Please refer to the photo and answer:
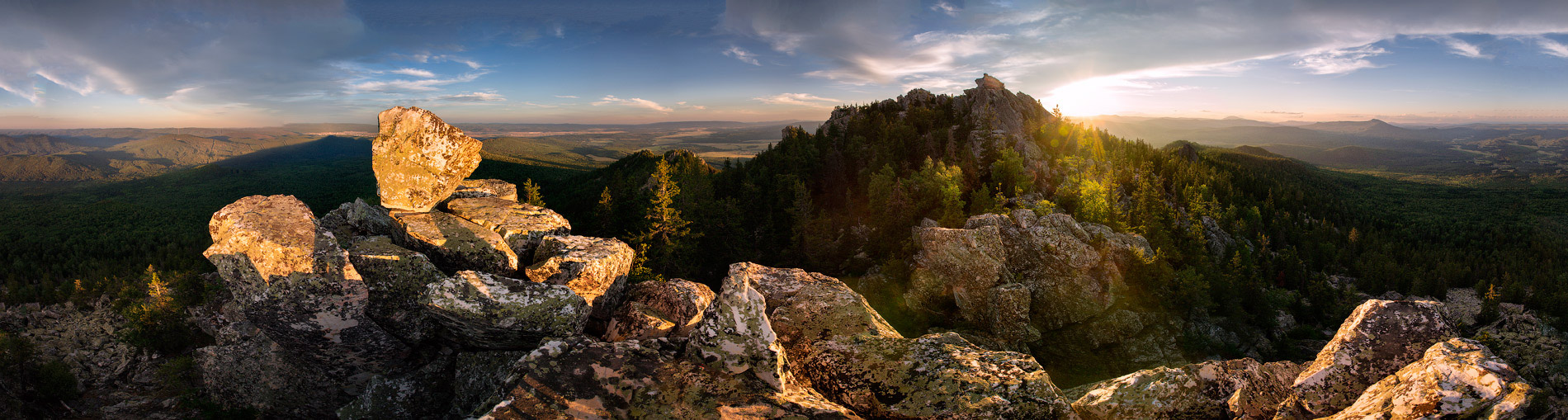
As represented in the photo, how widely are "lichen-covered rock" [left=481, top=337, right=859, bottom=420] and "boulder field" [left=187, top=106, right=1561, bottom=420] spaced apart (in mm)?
28

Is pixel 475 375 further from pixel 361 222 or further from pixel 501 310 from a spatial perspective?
pixel 361 222

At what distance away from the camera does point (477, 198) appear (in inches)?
607

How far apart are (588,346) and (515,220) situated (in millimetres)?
7279

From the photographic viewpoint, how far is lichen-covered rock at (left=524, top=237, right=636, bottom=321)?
37.4 ft

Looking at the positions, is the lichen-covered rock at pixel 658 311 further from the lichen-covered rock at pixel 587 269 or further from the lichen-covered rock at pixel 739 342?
the lichen-covered rock at pixel 739 342

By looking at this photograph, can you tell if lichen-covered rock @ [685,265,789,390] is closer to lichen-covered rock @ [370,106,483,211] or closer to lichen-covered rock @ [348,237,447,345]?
lichen-covered rock @ [348,237,447,345]

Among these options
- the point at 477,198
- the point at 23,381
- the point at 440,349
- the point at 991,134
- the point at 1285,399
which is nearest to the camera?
the point at 1285,399

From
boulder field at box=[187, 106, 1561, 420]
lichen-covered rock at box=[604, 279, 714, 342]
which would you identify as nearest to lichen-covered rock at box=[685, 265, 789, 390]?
boulder field at box=[187, 106, 1561, 420]

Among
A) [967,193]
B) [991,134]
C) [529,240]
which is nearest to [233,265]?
[529,240]

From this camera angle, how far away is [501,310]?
9.68 meters

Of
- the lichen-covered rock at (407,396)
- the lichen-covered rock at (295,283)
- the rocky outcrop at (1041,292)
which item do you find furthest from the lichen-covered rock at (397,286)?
the rocky outcrop at (1041,292)

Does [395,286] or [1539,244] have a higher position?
[395,286]

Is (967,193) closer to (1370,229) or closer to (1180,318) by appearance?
(1180,318)

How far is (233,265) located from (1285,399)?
18751 millimetres
